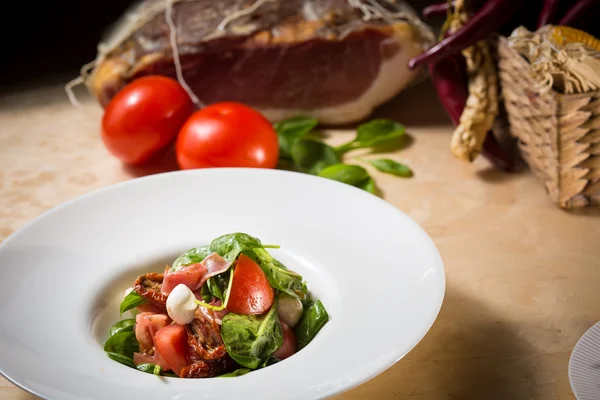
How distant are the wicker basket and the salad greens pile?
0.31 meters

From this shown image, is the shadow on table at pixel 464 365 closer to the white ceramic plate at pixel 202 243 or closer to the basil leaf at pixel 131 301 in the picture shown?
the white ceramic plate at pixel 202 243

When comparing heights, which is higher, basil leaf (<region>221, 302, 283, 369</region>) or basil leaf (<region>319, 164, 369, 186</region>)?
basil leaf (<region>221, 302, 283, 369</region>)

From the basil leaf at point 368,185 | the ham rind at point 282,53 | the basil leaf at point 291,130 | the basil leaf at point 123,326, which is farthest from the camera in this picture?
the ham rind at point 282,53

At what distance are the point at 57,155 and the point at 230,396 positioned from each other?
51.2 inches

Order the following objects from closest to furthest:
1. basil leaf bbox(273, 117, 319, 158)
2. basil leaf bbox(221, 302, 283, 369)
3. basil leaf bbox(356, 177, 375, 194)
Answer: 1. basil leaf bbox(221, 302, 283, 369)
2. basil leaf bbox(356, 177, 375, 194)
3. basil leaf bbox(273, 117, 319, 158)

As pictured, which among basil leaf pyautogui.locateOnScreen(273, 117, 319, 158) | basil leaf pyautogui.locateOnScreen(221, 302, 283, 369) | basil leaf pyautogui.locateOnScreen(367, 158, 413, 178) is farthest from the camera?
basil leaf pyautogui.locateOnScreen(273, 117, 319, 158)

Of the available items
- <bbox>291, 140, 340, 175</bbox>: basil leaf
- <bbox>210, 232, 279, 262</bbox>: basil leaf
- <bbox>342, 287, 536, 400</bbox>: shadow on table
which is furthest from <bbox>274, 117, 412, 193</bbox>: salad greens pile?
<bbox>210, 232, 279, 262</bbox>: basil leaf

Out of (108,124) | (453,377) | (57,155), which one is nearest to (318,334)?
(453,377)

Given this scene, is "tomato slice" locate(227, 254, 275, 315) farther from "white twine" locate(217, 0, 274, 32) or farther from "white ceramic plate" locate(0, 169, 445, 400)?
"white twine" locate(217, 0, 274, 32)

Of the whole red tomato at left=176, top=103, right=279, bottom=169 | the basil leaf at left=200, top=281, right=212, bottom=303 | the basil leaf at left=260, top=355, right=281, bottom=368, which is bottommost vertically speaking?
the whole red tomato at left=176, top=103, right=279, bottom=169

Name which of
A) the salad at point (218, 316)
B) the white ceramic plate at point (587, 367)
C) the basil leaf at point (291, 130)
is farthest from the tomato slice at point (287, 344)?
the basil leaf at point (291, 130)

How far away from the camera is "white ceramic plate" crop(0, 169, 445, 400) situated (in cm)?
87

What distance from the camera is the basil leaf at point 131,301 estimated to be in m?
1.09

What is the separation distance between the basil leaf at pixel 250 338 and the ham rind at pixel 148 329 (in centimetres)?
11
